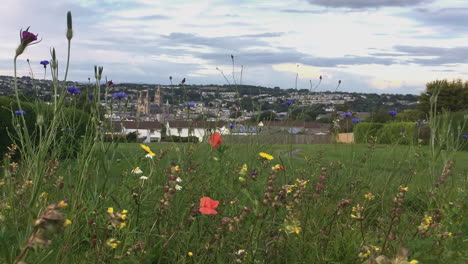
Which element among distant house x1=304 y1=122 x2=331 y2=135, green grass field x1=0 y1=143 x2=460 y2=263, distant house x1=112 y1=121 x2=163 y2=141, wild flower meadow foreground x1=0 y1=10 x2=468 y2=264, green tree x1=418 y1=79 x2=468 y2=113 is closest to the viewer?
wild flower meadow foreground x1=0 y1=10 x2=468 y2=264

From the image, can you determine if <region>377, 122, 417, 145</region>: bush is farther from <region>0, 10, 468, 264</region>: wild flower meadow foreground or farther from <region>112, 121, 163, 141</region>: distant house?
<region>112, 121, 163, 141</region>: distant house

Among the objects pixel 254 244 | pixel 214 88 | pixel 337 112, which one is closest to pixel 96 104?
pixel 254 244

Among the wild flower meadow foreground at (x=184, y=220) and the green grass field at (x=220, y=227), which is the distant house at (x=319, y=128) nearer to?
the wild flower meadow foreground at (x=184, y=220)

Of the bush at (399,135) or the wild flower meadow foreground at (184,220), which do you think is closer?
the wild flower meadow foreground at (184,220)

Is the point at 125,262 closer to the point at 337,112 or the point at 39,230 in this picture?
the point at 39,230

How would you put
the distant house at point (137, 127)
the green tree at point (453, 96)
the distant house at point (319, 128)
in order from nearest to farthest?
the distant house at point (137, 127), the distant house at point (319, 128), the green tree at point (453, 96)

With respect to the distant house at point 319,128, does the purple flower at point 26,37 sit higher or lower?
higher

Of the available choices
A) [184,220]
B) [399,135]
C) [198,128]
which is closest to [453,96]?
[399,135]

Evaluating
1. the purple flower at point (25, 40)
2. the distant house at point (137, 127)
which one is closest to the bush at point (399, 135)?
the distant house at point (137, 127)

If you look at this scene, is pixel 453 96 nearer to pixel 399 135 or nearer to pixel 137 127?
pixel 399 135

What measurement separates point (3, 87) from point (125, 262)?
Answer: 282 cm

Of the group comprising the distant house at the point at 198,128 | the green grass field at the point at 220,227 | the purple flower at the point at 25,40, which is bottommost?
the green grass field at the point at 220,227

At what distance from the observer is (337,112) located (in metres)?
6.31

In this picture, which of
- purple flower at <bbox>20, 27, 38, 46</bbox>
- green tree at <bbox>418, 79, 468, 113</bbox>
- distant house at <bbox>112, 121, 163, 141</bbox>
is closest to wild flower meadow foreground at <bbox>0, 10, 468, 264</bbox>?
purple flower at <bbox>20, 27, 38, 46</bbox>
